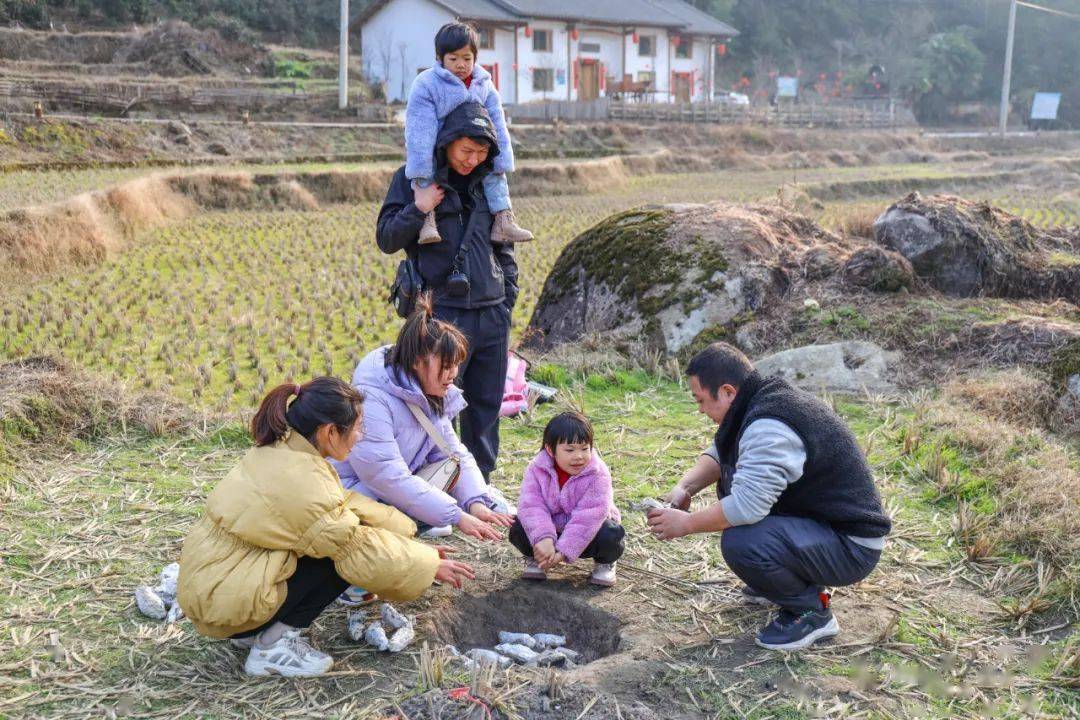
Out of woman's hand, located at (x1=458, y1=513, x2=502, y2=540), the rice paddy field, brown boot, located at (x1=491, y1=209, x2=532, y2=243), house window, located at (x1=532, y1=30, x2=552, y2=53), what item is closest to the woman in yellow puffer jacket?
the rice paddy field

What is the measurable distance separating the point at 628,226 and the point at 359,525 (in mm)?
5411

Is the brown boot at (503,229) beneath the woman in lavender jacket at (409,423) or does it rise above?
above

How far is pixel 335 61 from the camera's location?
38812mm

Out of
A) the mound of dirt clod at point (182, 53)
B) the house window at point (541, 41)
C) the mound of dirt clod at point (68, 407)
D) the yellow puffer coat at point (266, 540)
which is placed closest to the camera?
the yellow puffer coat at point (266, 540)

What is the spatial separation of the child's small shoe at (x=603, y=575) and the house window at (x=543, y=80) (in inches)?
1468

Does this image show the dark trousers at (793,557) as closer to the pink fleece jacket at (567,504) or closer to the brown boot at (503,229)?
the pink fleece jacket at (567,504)

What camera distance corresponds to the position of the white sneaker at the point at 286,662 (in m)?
3.31

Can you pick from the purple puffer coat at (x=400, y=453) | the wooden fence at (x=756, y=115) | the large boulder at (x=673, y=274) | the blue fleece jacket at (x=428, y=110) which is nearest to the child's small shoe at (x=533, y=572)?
the purple puffer coat at (x=400, y=453)

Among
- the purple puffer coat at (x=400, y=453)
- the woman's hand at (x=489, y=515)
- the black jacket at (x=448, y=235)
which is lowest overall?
the woman's hand at (x=489, y=515)

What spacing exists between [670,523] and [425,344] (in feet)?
3.63

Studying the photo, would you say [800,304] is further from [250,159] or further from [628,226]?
[250,159]

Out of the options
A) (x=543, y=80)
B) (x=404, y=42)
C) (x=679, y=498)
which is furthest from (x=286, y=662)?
(x=543, y=80)

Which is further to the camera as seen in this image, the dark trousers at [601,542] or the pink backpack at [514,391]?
the pink backpack at [514,391]

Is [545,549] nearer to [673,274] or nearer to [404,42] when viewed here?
[673,274]
